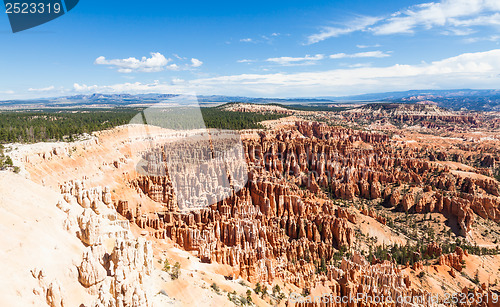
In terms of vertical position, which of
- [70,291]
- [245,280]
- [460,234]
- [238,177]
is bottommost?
[460,234]

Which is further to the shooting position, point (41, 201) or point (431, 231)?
point (431, 231)

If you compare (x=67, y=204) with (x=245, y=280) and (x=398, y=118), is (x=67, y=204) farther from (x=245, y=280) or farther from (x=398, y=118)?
(x=398, y=118)

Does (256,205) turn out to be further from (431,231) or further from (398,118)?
(398,118)

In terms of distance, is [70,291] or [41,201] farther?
[41,201]

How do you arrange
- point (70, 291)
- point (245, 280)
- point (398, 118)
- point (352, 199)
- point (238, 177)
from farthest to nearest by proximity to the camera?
1. point (398, 118)
2. point (352, 199)
3. point (238, 177)
4. point (245, 280)
5. point (70, 291)

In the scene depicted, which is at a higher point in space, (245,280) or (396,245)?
(245,280)

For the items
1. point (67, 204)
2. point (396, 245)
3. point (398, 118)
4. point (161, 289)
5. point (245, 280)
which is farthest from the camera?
point (398, 118)

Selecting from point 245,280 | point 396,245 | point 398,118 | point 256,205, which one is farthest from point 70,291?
point 398,118

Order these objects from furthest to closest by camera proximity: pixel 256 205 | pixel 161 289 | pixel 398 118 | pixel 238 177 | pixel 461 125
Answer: pixel 398 118 < pixel 461 125 < pixel 238 177 < pixel 256 205 < pixel 161 289

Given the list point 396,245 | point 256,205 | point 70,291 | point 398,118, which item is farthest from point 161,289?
point 398,118
